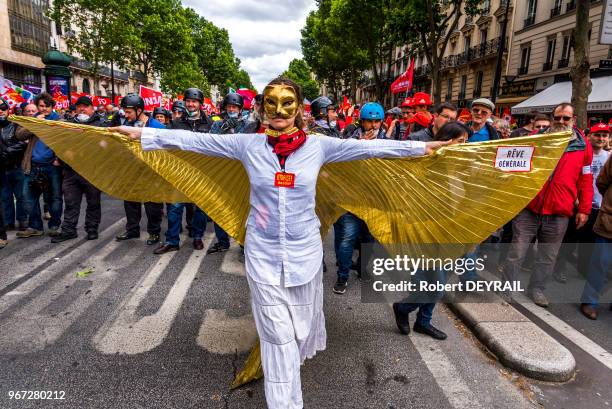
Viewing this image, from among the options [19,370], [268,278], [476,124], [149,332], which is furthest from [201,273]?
[476,124]

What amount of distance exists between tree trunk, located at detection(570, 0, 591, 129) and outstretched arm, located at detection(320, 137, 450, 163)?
32.2 feet

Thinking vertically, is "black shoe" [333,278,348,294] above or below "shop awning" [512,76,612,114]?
below

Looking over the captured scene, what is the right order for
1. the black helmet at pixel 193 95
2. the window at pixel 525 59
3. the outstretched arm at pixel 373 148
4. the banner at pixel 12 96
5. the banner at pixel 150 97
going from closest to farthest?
the outstretched arm at pixel 373 148 < the black helmet at pixel 193 95 < the banner at pixel 12 96 < the banner at pixel 150 97 < the window at pixel 525 59

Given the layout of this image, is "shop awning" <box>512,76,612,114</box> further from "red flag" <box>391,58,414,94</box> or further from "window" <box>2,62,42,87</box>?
"window" <box>2,62,42,87</box>

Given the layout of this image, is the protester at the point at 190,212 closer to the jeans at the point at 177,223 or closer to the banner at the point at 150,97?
the jeans at the point at 177,223

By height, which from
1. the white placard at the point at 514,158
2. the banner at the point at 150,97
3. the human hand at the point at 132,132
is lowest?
the white placard at the point at 514,158

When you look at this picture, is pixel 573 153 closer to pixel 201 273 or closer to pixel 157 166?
pixel 157 166

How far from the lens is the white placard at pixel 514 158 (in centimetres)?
243

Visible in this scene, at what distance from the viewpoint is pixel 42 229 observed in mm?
6520

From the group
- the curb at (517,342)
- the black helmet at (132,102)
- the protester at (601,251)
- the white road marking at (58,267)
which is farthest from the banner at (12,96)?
the protester at (601,251)

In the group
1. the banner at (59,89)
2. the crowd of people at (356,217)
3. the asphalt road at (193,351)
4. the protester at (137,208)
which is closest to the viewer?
the asphalt road at (193,351)

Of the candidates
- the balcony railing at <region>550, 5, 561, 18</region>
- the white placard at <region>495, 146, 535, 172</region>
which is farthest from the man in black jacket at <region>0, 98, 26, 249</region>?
the balcony railing at <region>550, 5, 561, 18</region>

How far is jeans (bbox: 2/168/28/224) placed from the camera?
636 cm

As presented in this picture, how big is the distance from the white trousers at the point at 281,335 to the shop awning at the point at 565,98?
1450 centimetres
